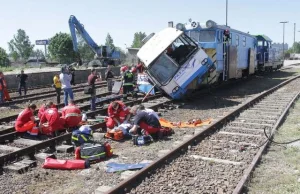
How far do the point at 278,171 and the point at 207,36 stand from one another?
10489 millimetres

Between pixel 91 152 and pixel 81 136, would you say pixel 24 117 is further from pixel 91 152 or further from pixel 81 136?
pixel 91 152

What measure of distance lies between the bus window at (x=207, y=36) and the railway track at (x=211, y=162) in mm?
6250

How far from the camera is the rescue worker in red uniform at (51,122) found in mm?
8375

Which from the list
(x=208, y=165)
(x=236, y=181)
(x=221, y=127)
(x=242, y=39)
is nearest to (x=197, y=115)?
(x=221, y=127)

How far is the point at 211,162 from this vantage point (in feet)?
20.7

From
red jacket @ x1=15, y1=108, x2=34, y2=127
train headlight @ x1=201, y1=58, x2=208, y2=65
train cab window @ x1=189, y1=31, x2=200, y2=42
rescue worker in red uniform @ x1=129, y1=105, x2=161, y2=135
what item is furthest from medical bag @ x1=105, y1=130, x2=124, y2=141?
train cab window @ x1=189, y1=31, x2=200, y2=42

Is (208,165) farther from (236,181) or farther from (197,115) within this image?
(197,115)

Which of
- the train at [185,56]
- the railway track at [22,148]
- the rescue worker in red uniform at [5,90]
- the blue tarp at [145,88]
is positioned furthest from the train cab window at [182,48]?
the rescue worker in red uniform at [5,90]

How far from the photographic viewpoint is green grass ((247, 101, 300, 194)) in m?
5.07

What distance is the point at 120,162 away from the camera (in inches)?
257

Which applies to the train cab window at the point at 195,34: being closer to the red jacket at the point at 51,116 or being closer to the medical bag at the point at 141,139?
the medical bag at the point at 141,139

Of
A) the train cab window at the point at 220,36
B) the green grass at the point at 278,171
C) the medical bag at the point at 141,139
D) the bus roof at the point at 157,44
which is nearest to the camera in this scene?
the green grass at the point at 278,171

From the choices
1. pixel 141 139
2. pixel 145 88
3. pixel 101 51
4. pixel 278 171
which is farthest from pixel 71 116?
pixel 101 51

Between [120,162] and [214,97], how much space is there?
9564 mm
